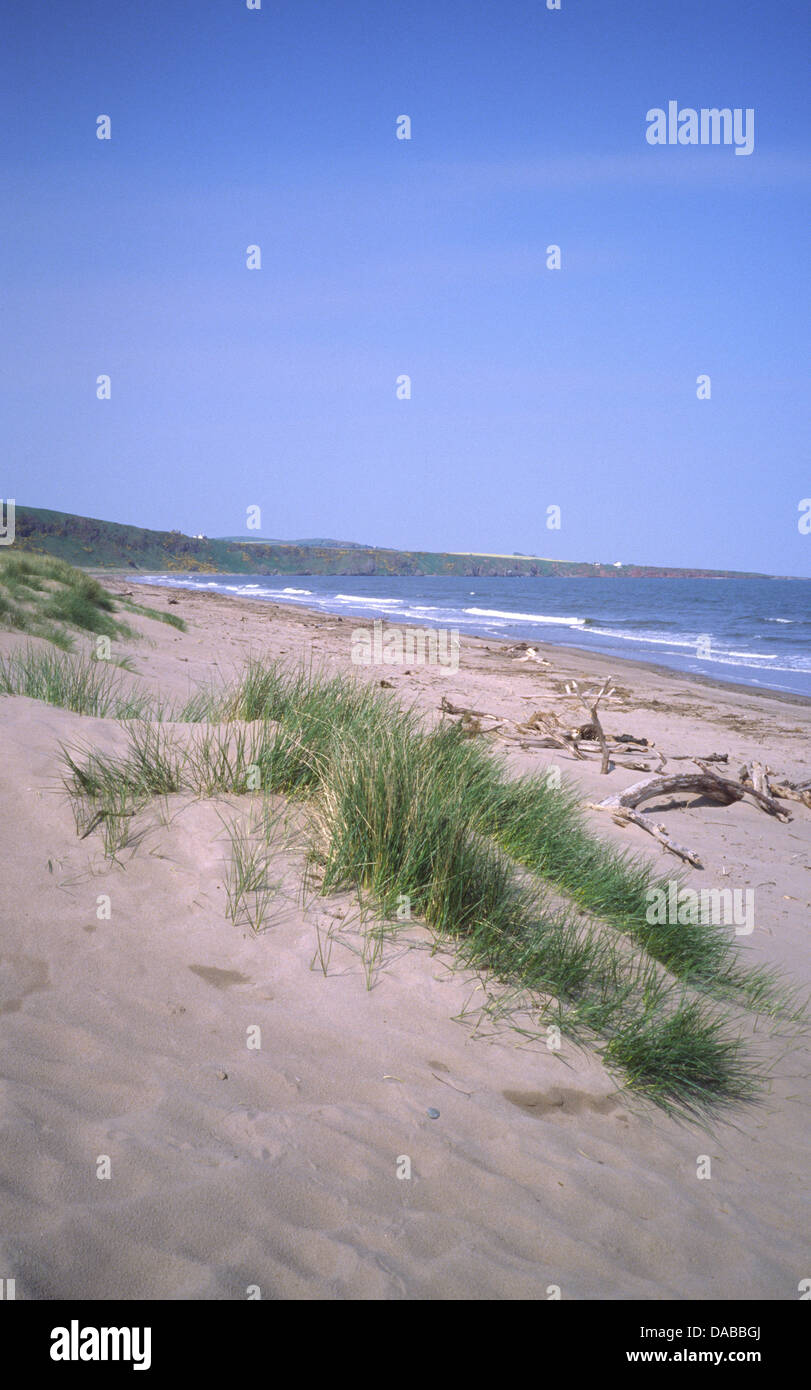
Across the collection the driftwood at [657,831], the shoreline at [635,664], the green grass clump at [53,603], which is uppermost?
the green grass clump at [53,603]

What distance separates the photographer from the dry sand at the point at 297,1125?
1887 millimetres

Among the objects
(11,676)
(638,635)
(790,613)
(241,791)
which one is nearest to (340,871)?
(241,791)

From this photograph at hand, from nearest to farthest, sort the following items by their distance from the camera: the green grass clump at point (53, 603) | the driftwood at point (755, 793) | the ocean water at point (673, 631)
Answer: the driftwood at point (755, 793) < the green grass clump at point (53, 603) < the ocean water at point (673, 631)

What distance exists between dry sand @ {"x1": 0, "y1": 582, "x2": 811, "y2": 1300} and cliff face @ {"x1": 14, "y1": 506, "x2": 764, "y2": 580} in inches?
2095

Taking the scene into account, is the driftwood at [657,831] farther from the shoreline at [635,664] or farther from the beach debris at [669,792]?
the shoreline at [635,664]

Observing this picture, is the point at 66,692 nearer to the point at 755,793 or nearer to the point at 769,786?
the point at 755,793

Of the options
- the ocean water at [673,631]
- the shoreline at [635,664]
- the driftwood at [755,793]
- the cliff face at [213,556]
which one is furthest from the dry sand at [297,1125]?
the cliff face at [213,556]

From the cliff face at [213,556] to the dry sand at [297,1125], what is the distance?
2095 inches

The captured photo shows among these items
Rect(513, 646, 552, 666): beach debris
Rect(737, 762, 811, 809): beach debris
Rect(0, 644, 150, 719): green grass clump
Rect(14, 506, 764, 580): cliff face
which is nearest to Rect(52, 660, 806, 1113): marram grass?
Rect(0, 644, 150, 719): green grass clump

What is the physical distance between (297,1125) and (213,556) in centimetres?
10395

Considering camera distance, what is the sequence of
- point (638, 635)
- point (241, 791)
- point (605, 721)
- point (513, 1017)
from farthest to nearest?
point (638, 635) < point (605, 721) < point (241, 791) < point (513, 1017)

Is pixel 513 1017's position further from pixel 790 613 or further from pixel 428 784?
pixel 790 613
